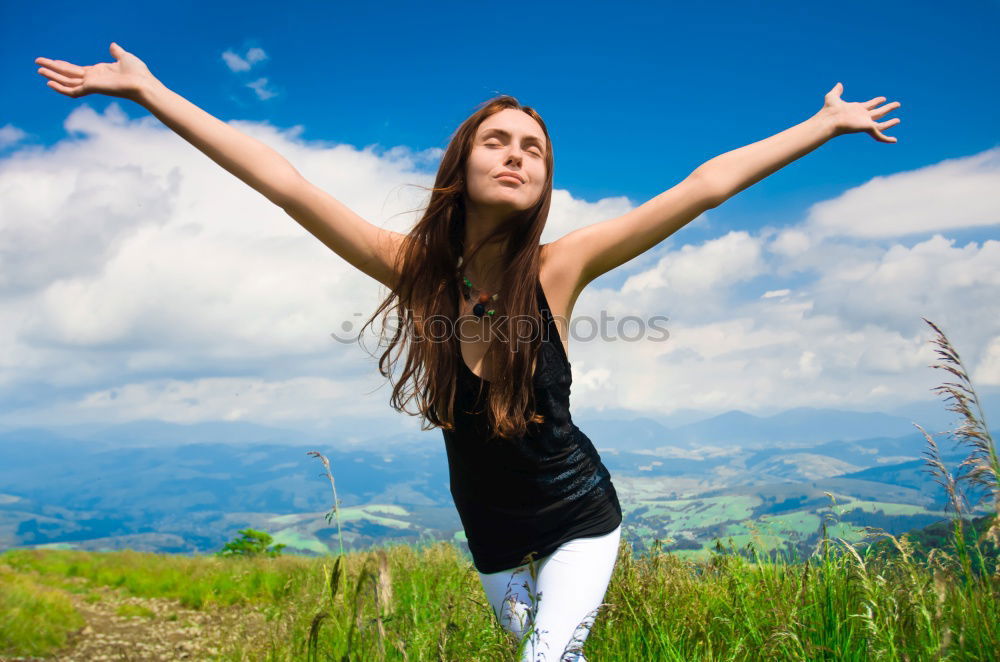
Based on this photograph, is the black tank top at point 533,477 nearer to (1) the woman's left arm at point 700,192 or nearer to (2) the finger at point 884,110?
(1) the woman's left arm at point 700,192

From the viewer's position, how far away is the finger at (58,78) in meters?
2.70

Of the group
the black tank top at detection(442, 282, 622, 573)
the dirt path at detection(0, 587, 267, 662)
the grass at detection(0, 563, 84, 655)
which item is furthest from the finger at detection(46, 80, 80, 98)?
the grass at detection(0, 563, 84, 655)

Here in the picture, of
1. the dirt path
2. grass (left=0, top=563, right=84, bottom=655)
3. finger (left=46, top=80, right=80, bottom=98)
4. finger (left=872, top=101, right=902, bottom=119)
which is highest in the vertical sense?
finger (left=46, top=80, right=80, bottom=98)

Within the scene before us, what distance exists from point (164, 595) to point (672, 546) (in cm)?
814

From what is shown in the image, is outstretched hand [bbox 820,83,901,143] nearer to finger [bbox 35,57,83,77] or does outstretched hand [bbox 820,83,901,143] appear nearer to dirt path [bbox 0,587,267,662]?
finger [bbox 35,57,83,77]

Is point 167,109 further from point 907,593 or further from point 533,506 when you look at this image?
point 907,593

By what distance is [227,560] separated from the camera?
37.4 feet

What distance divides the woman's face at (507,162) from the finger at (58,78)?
5.54 ft

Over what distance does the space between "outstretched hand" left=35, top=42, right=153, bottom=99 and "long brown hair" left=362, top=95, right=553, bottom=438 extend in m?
1.31

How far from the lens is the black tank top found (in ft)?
8.31

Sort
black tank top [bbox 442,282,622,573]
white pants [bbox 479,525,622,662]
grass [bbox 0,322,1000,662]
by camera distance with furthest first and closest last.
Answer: black tank top [bbox 442,282,622,573] < white pants [bbox 479,525,622,662] < grass [bbox 0,322,1000,662]

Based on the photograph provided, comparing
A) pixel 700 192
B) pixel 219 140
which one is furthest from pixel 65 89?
pixel 700 192

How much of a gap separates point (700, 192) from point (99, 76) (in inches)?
99.6

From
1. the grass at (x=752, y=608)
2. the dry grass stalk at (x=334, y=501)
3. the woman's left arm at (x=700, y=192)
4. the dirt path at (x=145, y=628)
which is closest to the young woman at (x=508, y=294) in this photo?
the woman's left arm at (x=700, y=192)
